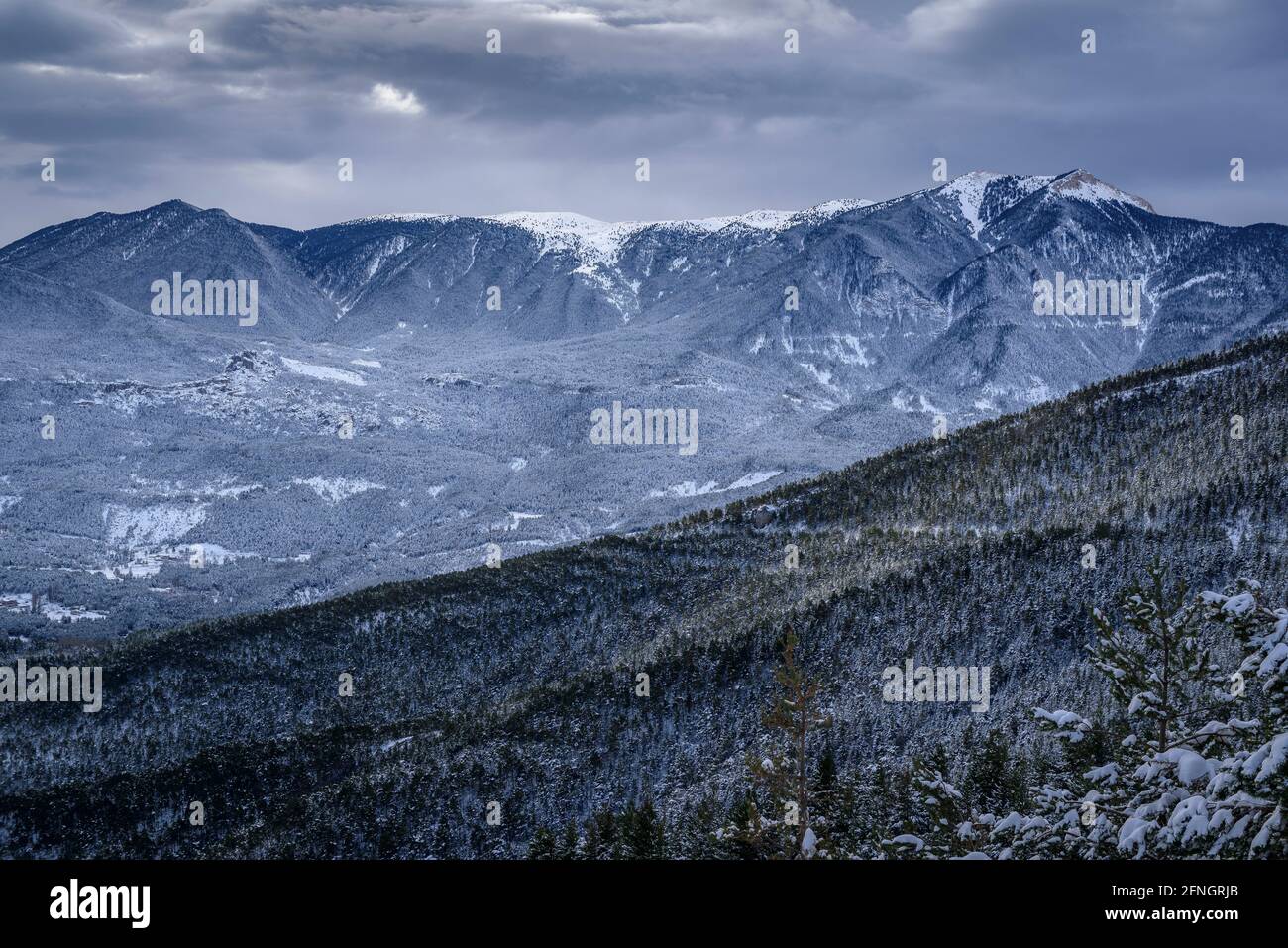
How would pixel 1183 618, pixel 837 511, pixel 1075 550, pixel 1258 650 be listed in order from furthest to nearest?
pixel 837 511, pixel 1075 550, pixel 1183 618, pixel 1258 650

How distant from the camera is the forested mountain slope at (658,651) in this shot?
289 ft

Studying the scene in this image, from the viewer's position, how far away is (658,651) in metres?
112

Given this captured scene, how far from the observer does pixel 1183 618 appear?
22.8 meters

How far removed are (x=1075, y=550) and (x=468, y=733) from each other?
64.3m

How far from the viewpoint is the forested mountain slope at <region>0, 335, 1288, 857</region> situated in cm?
8812
